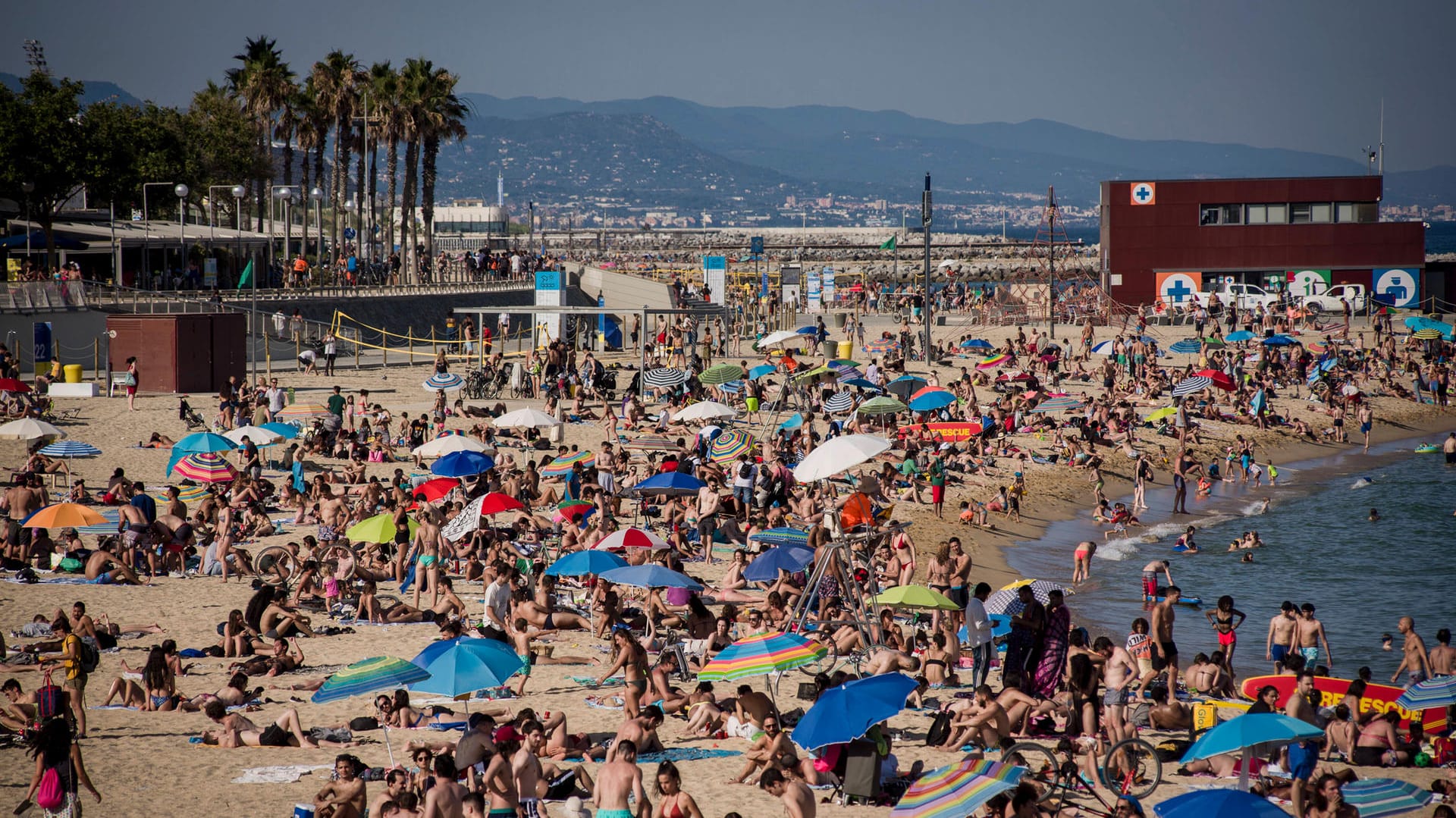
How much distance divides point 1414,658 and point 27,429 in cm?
1905

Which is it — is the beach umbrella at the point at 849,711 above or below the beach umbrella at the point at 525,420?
below

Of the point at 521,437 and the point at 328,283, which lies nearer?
the point at 521,437

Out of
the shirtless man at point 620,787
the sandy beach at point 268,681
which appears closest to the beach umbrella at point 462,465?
the sandy beach at point 268,681

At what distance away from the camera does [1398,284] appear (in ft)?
155

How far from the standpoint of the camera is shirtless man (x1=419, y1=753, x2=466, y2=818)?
8438 mm

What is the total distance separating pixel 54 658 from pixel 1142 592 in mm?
13375

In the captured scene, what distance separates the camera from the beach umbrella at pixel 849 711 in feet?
29.8

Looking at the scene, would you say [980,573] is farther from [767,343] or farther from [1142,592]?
[767,343]

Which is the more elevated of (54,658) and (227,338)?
(227,338)

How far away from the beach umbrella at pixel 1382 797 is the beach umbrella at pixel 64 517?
1343 cm

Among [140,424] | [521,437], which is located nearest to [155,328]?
[140,424]

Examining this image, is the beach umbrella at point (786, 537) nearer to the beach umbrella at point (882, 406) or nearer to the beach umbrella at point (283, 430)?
the beach umbrella at point (882, 406)

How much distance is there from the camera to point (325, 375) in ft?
102

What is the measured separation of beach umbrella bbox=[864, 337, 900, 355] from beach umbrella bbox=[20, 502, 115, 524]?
81.8 feet
